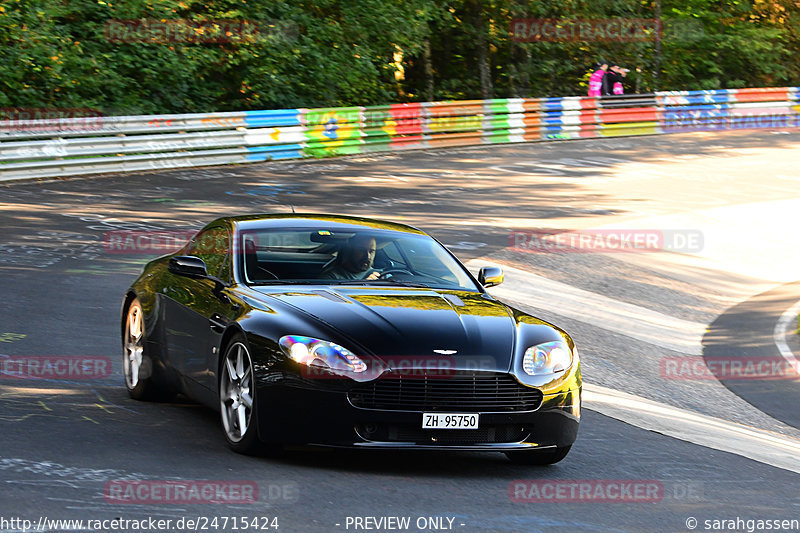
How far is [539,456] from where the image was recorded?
7402 mm

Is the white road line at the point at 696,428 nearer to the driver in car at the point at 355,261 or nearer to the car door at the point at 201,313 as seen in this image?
the driver in car at the point at 355,261

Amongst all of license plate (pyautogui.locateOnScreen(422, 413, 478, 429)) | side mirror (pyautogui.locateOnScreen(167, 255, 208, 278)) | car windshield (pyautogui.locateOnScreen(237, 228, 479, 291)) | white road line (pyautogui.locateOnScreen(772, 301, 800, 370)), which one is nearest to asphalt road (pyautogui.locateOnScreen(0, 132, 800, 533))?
white road line (pyautogui.locateOnScreen(772, 301, 800, 370))

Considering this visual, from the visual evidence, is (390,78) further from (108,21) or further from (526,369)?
(526,369)

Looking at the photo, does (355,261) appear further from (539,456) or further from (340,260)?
(539,456)

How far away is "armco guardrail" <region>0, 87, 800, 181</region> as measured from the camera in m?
24.1

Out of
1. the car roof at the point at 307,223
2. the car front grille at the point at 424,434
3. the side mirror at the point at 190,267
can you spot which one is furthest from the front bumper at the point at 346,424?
the car roof at the point at 307,223

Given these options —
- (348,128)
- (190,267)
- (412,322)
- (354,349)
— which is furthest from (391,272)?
(348,128)

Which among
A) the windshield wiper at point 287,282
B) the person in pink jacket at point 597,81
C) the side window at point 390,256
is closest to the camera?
the windshield wiper at point 287,282

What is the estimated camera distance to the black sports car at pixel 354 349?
6719 mm

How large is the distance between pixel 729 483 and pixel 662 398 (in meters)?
4.70

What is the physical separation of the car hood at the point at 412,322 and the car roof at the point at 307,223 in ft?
2.73

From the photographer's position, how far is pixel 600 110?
1431 inches

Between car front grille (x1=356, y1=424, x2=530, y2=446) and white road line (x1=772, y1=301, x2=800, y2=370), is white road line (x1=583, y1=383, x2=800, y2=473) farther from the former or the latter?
white road line (x1=772, y1=301, x2=800, y2=370)

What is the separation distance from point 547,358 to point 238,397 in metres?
1.84
